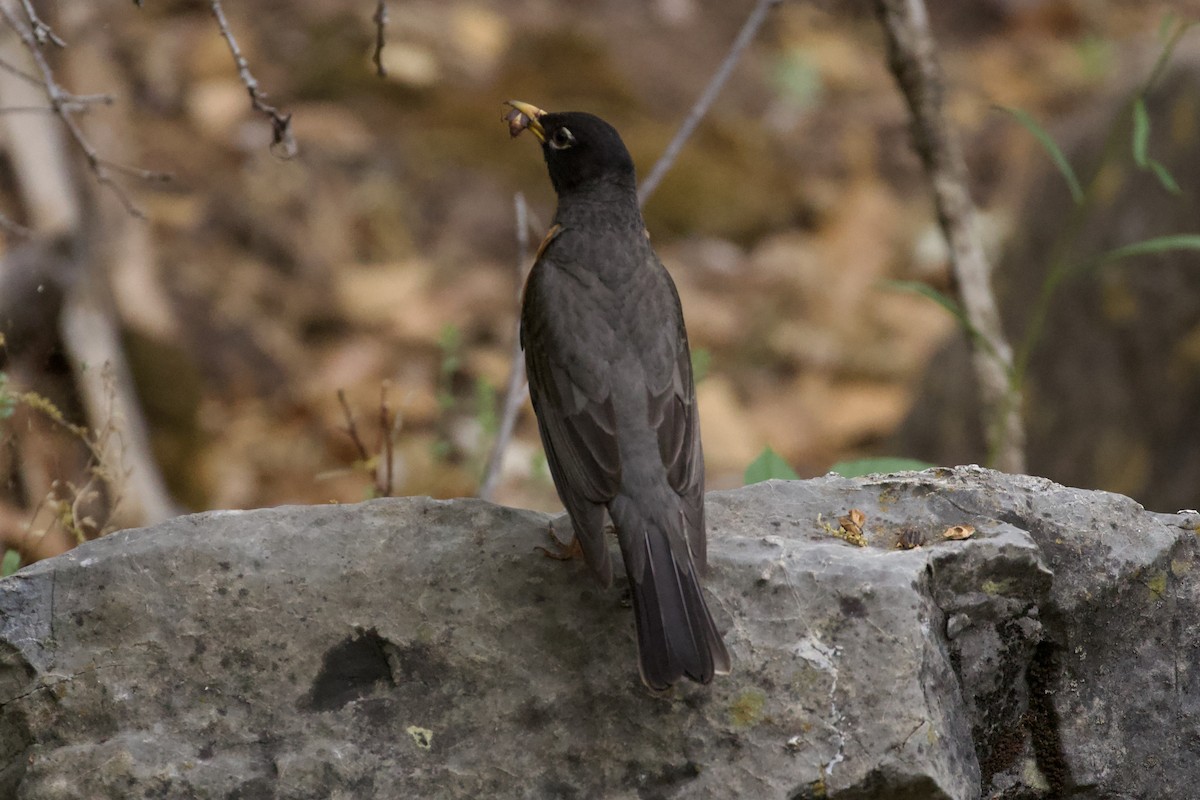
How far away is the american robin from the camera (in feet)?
10.4

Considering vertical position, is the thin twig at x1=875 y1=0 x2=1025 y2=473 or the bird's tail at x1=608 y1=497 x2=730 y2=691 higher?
the thin twig at x1=875 y1=0 x2=1025 y2=473

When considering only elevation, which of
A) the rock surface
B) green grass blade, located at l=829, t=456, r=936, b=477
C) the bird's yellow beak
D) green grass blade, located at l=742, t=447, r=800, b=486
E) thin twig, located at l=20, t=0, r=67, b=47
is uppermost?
thin twig, located at l=20, t=0, r=67, b=47

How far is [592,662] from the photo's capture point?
10.6 ft

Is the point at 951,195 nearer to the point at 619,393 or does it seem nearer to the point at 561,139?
the point at 561,139

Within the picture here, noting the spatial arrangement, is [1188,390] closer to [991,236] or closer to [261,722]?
[991,236]

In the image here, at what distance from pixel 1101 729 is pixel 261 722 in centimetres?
197

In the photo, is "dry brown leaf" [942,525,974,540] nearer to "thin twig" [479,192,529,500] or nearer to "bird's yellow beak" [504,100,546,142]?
"thin twig" [479,192,529,500]

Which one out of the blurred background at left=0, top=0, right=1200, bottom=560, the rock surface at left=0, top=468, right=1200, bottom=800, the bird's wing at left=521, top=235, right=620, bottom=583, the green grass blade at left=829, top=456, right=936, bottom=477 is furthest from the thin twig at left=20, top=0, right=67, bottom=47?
the green grass blade at left=829, top=456, right=936, bottom=477

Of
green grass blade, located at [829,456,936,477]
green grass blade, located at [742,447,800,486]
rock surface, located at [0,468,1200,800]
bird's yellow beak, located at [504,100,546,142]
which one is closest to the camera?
rock surface, located at [0,468,1200,800]

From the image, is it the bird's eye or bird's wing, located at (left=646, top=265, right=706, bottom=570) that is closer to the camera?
bird's wing, located at (left=646, top=265, right=706, bottom=570)

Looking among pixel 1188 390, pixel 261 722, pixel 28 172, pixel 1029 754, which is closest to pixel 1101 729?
pixel 1029 754

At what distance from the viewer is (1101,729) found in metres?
3.29

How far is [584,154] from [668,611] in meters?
2.15

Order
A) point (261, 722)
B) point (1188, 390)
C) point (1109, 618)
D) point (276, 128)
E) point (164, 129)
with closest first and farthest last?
point (261, 722) < point (1109, 618) < point (276, 128) < point (1188, 390) < point (164, 129)
